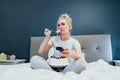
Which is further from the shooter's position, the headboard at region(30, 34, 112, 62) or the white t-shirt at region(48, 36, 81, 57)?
the headboard at region(30, 34, 112, 62)

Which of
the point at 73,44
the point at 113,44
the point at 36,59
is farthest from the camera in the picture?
the point at 113,44

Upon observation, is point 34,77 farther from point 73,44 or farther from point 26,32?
point 26,32

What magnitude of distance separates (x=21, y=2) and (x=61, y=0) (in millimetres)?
895

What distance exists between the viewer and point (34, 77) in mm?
1407

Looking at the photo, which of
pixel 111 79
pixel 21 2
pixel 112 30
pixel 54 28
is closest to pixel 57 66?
pixel 111 79

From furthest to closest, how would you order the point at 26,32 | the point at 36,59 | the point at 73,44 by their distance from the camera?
the point at 26,32 → the point at 73,44 → the point at 36,59

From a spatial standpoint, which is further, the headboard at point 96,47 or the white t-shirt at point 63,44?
the headboard at point 96,47

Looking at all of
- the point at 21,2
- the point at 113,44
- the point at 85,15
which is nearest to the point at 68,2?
the point at 85,15

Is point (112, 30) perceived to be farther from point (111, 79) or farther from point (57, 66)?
point (111, 79)

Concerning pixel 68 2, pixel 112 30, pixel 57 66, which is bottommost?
pixel 57 66

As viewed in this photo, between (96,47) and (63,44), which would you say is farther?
(96,47)

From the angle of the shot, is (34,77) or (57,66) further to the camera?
(57,66)

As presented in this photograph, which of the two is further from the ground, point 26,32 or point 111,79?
point 26,32

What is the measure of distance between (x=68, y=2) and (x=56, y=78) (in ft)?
8.09
